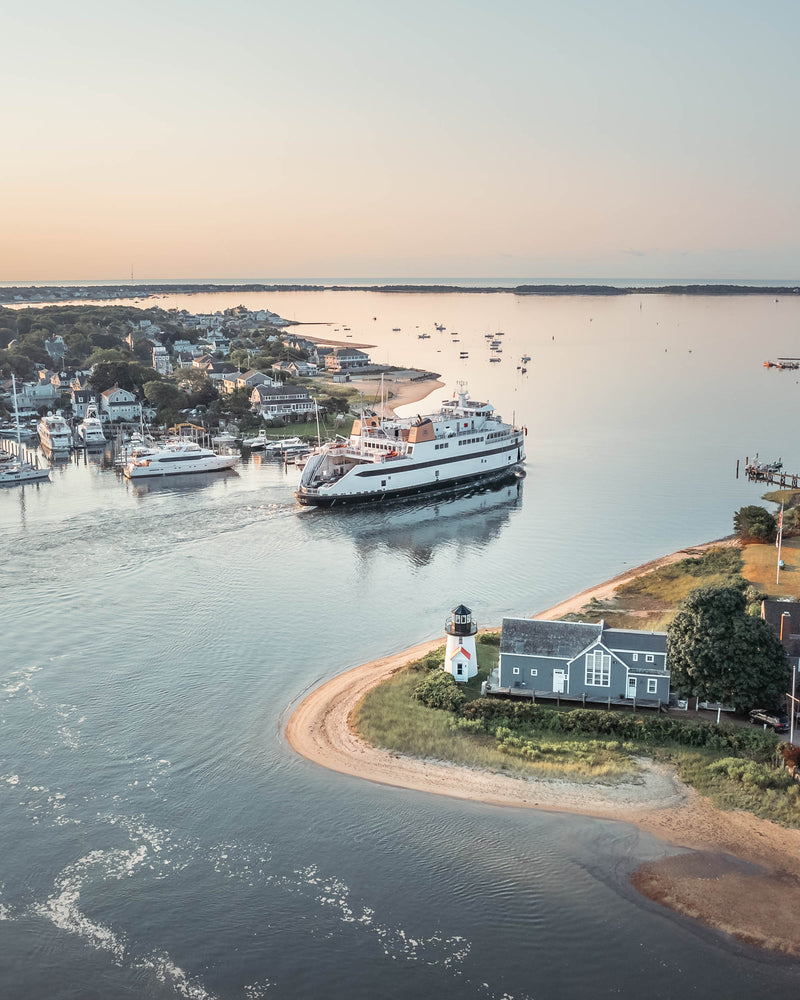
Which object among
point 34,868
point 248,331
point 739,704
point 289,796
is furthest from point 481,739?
point 248,331

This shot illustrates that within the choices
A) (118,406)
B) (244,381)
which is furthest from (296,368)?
(118,406)

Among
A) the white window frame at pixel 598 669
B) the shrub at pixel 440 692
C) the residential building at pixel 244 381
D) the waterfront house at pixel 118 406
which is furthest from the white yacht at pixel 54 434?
the white window frame at pixel 598 669

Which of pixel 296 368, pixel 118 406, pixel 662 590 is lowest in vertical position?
pixel 662 590

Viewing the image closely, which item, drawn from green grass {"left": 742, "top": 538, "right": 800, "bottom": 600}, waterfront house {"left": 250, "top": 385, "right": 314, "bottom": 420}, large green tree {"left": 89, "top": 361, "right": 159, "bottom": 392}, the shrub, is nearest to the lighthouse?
the shrub

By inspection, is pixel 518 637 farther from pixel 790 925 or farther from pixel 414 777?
pixel 790 925

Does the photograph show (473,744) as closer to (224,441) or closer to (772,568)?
(772,568)

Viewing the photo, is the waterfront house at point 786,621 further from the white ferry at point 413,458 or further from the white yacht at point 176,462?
the white yacht at point 176,462

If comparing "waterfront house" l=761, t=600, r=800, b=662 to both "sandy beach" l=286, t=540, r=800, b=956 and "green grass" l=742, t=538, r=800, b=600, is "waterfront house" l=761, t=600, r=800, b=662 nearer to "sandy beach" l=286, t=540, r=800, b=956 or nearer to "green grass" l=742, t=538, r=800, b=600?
"green grass" l=742, t=538, r=800, b=600
